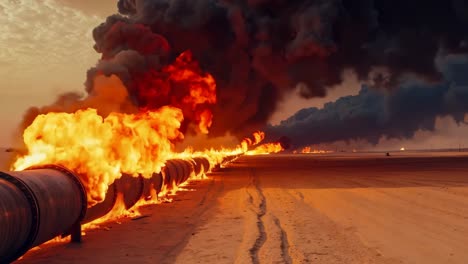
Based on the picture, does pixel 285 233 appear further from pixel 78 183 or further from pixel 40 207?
pixel 40 207

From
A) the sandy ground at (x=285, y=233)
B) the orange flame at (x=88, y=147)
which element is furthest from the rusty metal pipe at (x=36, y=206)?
the orange flame at (x=88, y=147)

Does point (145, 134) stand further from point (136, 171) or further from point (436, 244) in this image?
point (436, 244)

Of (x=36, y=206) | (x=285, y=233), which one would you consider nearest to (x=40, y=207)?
(x=36, y=206)

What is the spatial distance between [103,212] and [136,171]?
3.80m

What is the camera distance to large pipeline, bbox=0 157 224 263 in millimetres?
8672

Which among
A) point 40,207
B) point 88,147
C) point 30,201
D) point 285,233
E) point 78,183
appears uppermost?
point 88,147

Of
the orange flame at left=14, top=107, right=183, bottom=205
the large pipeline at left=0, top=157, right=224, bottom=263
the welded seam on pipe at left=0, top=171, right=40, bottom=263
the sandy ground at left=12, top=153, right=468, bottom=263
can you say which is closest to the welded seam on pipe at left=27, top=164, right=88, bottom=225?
the large pipeline at left=0, top=157, right=224, bottom=263

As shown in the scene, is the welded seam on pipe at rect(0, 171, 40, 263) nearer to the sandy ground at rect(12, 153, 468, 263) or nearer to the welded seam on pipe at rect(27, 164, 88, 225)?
the sandy ground at rect(12, 153, 468, 263)

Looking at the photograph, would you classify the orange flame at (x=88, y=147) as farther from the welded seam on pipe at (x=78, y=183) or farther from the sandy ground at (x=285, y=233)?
the sandy ground at (x=285, y=233)

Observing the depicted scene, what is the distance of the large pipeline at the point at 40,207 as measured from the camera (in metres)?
8.67

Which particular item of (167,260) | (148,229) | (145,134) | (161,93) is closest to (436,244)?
(167,260)

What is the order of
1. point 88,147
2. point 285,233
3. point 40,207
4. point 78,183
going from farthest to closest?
point 88,147 < point 285,233 < point 78,183 < point 40,207

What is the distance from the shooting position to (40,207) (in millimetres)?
9680

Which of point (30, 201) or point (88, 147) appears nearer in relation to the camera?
point (30, 201)
